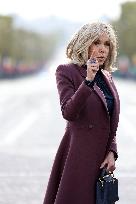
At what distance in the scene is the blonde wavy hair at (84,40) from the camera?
14.2 feet

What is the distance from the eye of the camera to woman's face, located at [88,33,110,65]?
434 cm

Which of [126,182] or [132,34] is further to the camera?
[132,34]

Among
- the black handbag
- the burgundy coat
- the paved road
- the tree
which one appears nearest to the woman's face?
the burgundy coat

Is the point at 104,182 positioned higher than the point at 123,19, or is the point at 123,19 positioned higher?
the point at 123,19

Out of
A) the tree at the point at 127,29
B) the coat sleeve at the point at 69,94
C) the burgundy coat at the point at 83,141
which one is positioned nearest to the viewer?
the coat sleeve at the point at 69,94

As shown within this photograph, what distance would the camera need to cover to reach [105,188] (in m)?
4.34

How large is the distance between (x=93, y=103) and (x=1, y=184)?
5.37m

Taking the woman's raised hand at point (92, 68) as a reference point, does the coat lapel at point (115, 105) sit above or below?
below

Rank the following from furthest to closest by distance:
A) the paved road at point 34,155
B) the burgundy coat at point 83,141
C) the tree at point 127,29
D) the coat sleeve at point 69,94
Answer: the tree at point 127,29
the paved road at point 34,155
the burgundy coat at point 83,141
the coat sleeve at point 69,94

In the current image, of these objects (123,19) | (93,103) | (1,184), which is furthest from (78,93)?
(123,19)

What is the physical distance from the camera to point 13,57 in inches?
4459

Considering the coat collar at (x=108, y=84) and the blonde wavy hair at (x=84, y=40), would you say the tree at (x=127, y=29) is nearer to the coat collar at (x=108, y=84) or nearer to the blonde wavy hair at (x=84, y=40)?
the coat collar at (x=108, y=84)

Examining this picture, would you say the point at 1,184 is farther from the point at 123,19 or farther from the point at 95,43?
the point at 123,19

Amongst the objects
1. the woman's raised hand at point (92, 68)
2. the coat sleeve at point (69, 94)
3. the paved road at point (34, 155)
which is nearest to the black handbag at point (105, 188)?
the coat sleeve at point (69, 94)
